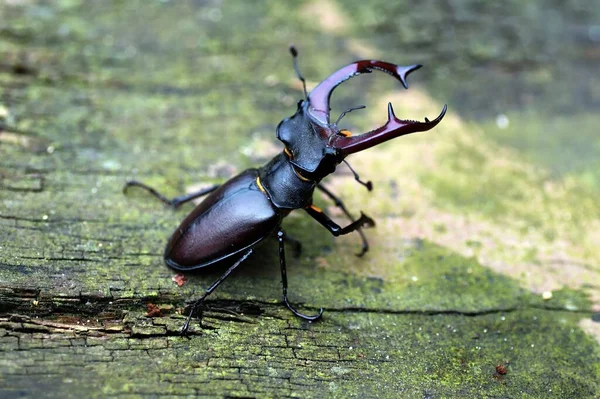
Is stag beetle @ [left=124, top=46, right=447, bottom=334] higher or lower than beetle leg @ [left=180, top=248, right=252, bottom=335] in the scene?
higher

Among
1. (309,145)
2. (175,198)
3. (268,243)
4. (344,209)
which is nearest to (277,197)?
(309,145)

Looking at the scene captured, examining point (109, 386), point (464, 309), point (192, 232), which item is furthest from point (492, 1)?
point (109, 386)

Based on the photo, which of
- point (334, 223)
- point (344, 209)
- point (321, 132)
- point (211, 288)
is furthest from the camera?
point (344, 209)

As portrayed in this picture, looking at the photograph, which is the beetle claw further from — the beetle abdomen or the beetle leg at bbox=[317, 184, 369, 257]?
the beetle leg at bbox=[317, 184, 369, 257]

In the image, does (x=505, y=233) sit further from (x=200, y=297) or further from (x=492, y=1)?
(x=492, y=1)

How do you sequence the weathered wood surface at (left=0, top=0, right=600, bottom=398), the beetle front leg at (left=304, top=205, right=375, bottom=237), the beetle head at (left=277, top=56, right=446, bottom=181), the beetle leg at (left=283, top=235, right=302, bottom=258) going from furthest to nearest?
1. the beetle leg at (left=283, top=235, right=302, bottom=258)
2. the beetle front leg at (left=304, top=205, right=375, bottom=237)
3. the beetle head at (left=277, top=56, right=446, bottom=181)
4. the weathered wood surface at (left=0, top=0, right=600, bottom=398)

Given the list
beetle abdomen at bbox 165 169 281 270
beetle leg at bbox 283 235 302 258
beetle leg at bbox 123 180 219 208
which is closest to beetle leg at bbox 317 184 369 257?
beetle leg at bbox 283 235 302 258

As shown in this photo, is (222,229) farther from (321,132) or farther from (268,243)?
(321,132)

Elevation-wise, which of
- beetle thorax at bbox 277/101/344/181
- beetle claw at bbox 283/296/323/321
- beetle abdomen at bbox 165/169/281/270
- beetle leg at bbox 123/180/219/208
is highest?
beetle thorax at bbox 277/101/344/181
